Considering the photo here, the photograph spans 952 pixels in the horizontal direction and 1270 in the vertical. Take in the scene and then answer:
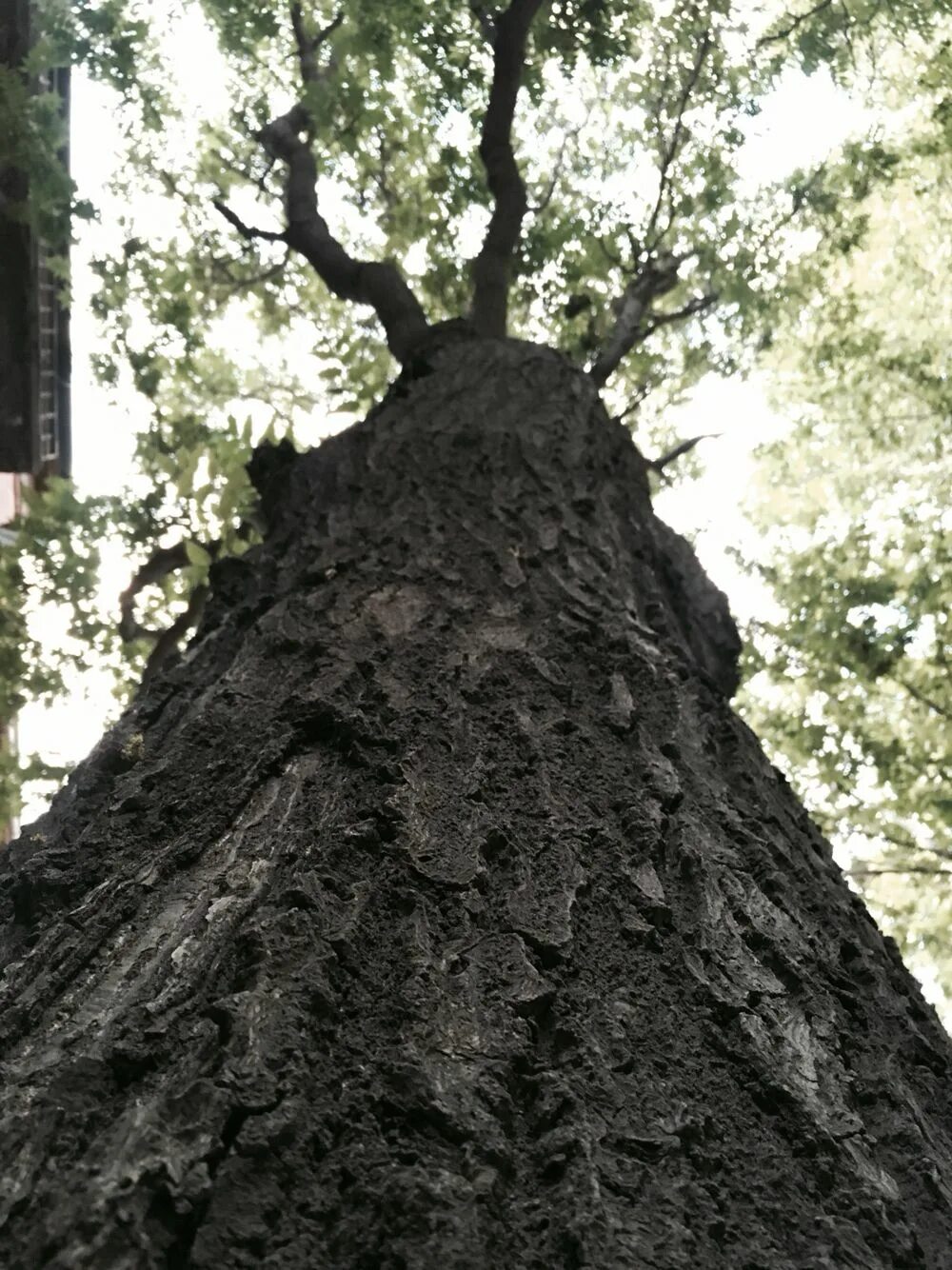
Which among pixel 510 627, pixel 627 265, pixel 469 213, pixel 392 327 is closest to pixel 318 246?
pixel 392 327

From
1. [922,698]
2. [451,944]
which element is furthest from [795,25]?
[451,944]

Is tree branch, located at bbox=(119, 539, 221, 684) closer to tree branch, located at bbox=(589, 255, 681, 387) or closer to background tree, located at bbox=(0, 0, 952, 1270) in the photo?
background tree, located at bbox=(0, 0, 952, 1270)

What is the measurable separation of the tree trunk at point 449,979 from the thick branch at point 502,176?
3746 mm

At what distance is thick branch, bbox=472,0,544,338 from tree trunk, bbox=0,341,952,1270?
3.75m

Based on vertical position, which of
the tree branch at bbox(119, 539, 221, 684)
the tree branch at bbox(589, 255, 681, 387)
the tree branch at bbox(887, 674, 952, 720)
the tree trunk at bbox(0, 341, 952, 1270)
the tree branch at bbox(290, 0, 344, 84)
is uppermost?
the tree branch at bbox(290, 0, 344, 84)

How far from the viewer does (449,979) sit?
144 centimetres

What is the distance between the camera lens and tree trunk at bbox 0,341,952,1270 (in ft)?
3.53

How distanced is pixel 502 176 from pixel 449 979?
238 inches

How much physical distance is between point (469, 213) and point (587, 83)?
2327 millimetres

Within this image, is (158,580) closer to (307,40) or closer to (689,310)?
(307,40)

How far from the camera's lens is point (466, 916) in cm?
159

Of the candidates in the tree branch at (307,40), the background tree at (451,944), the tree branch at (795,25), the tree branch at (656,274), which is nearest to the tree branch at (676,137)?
the tree branch at (656,274)

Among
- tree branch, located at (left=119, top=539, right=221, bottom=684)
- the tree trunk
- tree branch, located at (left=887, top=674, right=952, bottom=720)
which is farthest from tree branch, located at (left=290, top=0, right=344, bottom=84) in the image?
tree branch, located at (left=887, top=674, right=952, bottom=720)

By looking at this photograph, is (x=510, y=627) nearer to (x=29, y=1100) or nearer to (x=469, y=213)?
(x=29, y=1100)
